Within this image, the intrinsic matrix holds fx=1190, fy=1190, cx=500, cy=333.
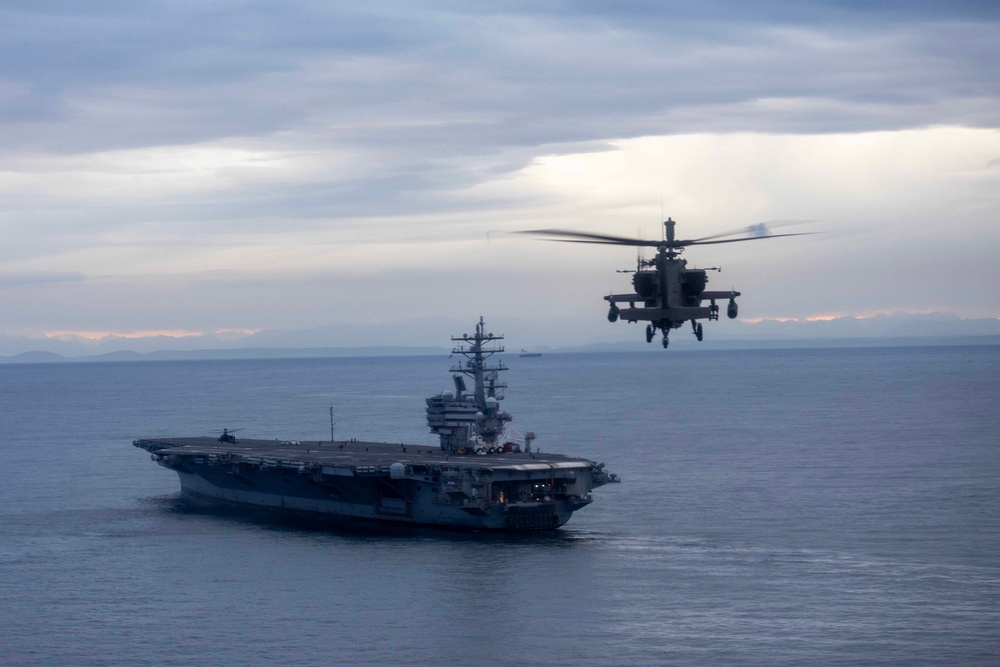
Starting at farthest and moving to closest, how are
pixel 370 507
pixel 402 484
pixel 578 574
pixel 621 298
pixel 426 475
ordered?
1. pixel 370 507
2. pixel 402 484
3. pixel 426 475
4. pixel 578 574
5. pixel 621 298

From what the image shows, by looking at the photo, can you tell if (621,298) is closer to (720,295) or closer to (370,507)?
(720,295)

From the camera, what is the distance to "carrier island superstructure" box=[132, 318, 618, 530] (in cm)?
4500

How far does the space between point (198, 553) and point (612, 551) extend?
602 inches

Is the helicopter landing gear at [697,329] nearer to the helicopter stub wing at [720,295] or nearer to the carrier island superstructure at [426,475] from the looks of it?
the helicopter stub wing at [720,295]

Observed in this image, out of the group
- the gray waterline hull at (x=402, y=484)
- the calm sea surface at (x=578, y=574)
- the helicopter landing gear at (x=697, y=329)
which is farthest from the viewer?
the gray waterline hull at (x=402, y=484)

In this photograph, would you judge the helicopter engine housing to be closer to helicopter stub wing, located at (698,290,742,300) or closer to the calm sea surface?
helicopter stub wing, located at (698,290,742,300)

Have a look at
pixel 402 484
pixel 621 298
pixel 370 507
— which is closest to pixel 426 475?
pixel 402 484

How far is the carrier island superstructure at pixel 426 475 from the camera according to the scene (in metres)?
45.0

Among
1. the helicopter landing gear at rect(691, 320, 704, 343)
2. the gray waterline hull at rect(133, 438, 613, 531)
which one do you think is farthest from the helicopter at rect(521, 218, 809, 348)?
the gray waterline hull at rect(133, 438, 613, 531)

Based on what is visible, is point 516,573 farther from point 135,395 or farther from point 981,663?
point 135,395

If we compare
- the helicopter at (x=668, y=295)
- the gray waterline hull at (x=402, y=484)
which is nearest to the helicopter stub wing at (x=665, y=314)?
the helicopter at (x=668, y=295)

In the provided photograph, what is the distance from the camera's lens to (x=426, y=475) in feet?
151

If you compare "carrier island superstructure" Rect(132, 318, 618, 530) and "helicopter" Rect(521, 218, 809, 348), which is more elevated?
"helicopter" Rect(521, 218, 809, 348)

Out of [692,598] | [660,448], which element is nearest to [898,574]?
[692,598]
